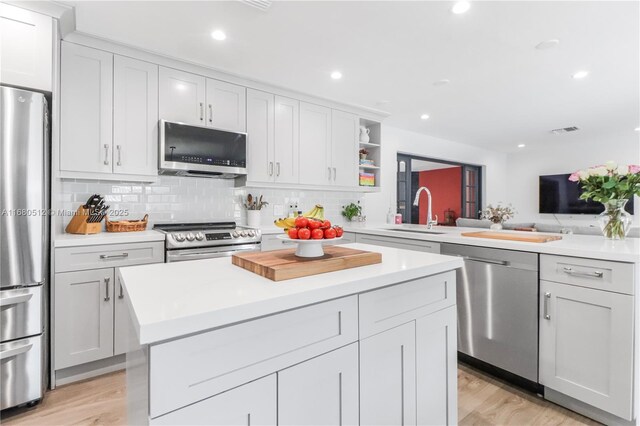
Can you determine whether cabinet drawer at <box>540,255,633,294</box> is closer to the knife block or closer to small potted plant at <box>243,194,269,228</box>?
small potted plant at <box>243,194,269,228</box>

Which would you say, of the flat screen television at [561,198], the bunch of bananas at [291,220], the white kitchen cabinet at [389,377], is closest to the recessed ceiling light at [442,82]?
the bunch of bananas at [291,220]

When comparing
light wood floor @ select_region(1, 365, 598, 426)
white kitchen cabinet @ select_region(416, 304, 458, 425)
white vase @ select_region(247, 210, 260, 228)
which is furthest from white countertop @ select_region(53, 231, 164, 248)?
white kitchen cabinet @ select_region(416, 304, 458, 425)

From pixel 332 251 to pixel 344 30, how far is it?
1684mm

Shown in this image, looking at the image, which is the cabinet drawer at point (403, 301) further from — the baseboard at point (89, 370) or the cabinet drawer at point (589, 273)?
the baseboard at point (89, 370)

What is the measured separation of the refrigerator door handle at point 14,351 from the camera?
5.87 ft

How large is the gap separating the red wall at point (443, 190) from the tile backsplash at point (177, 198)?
4.33 metres

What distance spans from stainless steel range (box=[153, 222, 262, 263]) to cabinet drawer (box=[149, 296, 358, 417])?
182 cm

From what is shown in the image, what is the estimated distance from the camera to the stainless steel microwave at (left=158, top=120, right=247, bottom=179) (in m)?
2.74

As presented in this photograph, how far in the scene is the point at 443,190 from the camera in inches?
305

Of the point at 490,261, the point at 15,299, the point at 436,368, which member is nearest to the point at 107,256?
the point at 15,299

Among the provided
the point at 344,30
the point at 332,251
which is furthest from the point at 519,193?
the point at 332,251

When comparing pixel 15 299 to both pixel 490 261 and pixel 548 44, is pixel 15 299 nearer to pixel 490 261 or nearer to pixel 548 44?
pixel 490 261

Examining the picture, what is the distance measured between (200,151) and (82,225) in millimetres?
1058

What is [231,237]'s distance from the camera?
2.79m
